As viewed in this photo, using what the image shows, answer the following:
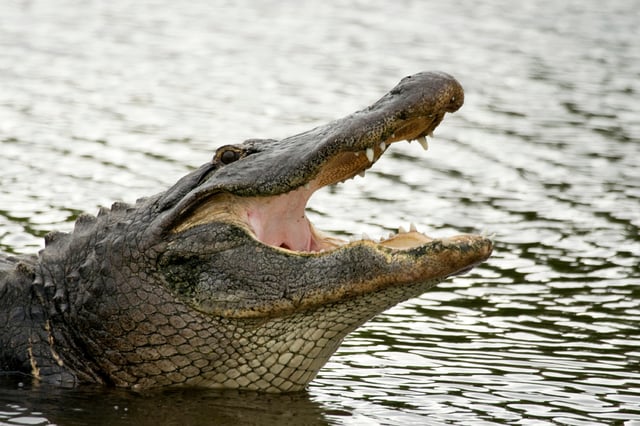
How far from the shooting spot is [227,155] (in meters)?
5.51

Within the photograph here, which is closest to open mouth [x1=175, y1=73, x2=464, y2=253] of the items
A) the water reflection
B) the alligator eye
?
the alligator eye

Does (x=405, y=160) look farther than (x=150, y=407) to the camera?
Yes

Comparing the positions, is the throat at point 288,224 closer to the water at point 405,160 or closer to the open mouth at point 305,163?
the open mouth at point 305,163

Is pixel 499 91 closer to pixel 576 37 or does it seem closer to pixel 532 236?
pixel 576 37

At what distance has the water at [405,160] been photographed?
5785 millimetres

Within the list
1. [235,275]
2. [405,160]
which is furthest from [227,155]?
[405,160]

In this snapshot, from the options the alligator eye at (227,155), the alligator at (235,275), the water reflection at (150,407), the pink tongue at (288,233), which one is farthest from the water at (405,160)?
the alligator eye at (227,155)

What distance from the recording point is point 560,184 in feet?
33.5

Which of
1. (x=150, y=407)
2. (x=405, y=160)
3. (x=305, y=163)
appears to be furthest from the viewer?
(x=405, y=160)

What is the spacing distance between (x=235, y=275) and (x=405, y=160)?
18.6ft

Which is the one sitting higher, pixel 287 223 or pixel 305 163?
pixel 305 163

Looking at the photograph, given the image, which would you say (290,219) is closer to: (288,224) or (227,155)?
(288,224)

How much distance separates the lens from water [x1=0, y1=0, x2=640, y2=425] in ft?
19.0

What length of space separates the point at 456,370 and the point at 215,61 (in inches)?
370
